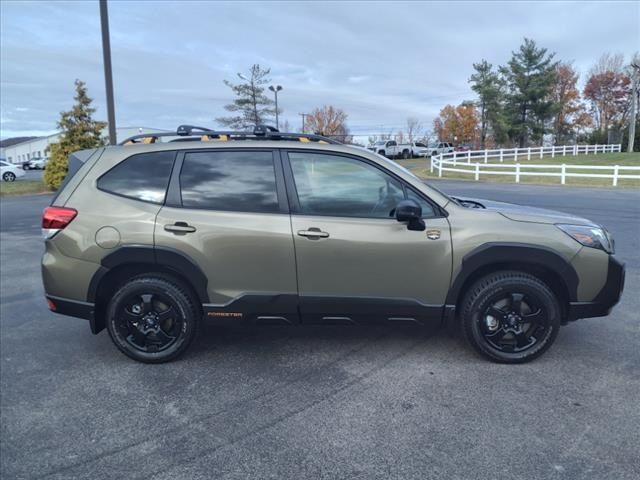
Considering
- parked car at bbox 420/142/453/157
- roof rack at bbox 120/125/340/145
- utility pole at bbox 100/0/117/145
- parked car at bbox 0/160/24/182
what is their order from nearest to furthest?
roof rack at bbox 120/125/340/145 < utility pole at bbox 100/0/117/145 < parked car at bbox 0/160/24/182 < parked car at bbox 420/142/453/157

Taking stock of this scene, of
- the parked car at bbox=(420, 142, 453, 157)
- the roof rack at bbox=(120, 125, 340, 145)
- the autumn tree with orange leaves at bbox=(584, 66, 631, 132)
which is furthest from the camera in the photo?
the autumn tree with orange leaves at bbox=(584, 66, 631, 132)

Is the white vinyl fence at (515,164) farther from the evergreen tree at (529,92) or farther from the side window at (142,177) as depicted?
the side window at (142,177)

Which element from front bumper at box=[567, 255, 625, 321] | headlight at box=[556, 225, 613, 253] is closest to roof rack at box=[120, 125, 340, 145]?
headlight at box=[556, 225, 613, 253]

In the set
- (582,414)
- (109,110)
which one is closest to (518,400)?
(582,414)

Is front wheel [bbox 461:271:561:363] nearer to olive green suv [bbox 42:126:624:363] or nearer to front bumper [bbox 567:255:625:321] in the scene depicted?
olive green suv [bbox 42:126:624:363]

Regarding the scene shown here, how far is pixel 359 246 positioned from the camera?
11.8 ft

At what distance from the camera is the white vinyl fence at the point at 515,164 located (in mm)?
22141

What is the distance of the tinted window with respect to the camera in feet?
12.3

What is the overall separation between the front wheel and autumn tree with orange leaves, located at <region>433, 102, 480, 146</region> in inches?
2660

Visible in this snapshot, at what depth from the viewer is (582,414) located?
304cm

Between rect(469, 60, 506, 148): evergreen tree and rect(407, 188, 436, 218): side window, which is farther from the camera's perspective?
rect(469, 60, 506, 148): evergreen tree

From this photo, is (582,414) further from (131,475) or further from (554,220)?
(131,475)

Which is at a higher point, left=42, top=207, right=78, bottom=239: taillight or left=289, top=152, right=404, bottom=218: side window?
left=289, top=152, right=404, bottom=218: side window

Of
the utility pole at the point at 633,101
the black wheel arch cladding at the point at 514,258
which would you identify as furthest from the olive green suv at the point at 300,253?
the utility pole at the point at 633,101
